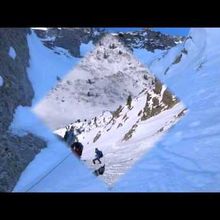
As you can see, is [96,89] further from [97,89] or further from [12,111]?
[12,111]

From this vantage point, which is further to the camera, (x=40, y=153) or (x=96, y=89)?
(x=96, y=89)

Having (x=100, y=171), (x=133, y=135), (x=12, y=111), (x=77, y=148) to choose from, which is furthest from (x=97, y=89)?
(x=100, y=171)

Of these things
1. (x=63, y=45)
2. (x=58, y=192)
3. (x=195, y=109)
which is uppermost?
(x=63, y=45)

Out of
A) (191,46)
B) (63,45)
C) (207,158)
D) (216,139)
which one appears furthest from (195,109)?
(63,45)

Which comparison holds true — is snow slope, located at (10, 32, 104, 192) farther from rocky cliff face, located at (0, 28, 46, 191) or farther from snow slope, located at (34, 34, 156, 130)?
snow slope, located at (34, 34, 156, 130)

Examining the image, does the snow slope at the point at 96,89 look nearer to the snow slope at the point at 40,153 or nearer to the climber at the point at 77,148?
the snow slope at the point at 40,153

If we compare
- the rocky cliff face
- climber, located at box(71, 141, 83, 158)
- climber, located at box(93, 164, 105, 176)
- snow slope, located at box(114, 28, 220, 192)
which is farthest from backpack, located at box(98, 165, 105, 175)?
the rocky cliff face

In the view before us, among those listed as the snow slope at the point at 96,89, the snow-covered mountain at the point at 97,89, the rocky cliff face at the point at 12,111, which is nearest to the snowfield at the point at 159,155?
the rocky cliff face at the point at 12,111
